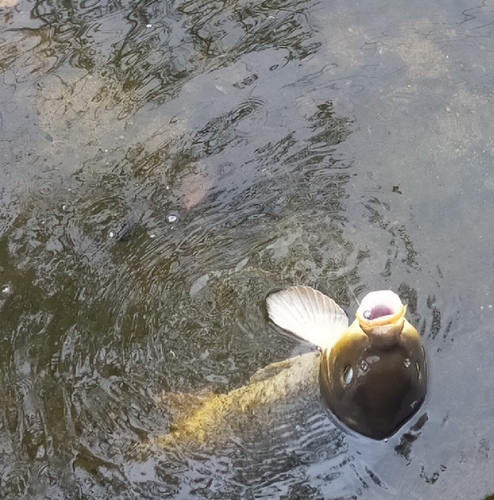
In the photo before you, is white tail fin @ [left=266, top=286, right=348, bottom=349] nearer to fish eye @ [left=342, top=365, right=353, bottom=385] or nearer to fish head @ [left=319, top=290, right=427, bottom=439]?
fish head @ [left=319, top=290, right=427, bottom=439]

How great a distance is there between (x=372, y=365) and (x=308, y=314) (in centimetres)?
80

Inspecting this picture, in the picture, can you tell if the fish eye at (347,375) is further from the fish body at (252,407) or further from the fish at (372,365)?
the fish body at (252,407)

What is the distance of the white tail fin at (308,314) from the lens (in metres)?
4.16

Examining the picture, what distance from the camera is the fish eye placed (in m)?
3.62

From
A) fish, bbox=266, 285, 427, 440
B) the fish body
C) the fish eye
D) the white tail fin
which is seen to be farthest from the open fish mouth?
the fish body

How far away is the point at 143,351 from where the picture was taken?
4402 millimetres

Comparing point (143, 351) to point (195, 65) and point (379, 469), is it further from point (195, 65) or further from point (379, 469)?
point (195, 65)

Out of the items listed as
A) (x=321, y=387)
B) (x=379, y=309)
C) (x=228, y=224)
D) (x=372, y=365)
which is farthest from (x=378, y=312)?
(x=228, y=224)

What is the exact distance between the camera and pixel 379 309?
344 centimetres

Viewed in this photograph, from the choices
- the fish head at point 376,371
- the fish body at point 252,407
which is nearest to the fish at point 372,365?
the fish head at point 376,371

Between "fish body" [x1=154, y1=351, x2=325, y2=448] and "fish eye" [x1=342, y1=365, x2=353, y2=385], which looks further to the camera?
"fish body" [x1=154, y1=351, x2=325, y2=448]

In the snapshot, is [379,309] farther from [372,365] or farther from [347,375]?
[347,375]

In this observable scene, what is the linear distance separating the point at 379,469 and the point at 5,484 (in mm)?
2005

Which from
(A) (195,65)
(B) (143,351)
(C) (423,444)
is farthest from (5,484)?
(A) (195,65)
